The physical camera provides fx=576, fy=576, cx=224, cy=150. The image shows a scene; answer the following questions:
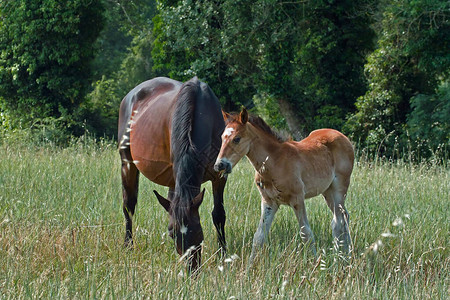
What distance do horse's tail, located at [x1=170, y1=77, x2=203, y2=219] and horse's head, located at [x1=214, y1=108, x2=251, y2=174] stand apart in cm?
48

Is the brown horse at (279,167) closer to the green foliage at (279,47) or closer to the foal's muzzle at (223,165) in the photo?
the foal's muzzle at (223,165)

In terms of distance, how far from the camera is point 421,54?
1558cm

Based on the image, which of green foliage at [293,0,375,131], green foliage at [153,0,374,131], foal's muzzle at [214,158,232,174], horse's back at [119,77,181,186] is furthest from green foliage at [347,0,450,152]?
foal's muzzle at [214,158,232,174]

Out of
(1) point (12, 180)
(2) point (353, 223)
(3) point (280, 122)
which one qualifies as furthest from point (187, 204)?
(3) point (280, 122)

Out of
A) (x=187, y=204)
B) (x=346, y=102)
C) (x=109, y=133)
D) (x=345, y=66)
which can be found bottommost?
(x=109, y=133)

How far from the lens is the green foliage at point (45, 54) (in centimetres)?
1934

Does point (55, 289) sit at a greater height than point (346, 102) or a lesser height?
greater

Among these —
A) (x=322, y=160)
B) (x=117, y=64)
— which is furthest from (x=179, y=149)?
(x=117, y=64)

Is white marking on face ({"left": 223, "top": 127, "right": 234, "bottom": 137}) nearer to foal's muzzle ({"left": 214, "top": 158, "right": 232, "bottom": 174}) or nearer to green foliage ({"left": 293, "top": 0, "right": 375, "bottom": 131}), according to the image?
foal's muzzle ({"left": 214, "top": 158, "right": 232, "bottom": 174})

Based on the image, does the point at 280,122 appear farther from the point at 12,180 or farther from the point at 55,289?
the point at 55,289

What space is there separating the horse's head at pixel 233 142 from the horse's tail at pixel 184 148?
475 mm

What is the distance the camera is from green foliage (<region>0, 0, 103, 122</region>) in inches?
762

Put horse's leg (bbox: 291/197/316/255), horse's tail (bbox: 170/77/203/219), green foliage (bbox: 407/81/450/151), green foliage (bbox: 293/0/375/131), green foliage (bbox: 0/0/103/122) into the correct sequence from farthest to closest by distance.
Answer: green foliage (bbox: 0/0/103/122)
green foliage (bbox: 293/0/375/131)
green foliage (bbox: 407/81/450/151)
horse's leg (bbox: 291/197/316/255)
horse's tail (bbox: 170/77/203/219)

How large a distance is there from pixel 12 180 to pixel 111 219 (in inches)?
70.0
